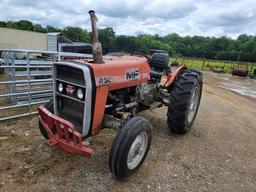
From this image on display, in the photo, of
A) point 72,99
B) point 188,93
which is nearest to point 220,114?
point 188,93

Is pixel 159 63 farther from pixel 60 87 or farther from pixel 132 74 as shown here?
pixel 60 87

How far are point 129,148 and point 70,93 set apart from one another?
1061 mm

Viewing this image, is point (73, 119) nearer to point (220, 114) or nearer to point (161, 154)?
point (161, 154)

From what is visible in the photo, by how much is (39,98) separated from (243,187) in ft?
15.9

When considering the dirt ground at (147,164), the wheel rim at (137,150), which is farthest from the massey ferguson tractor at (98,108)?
the dirt ground at (147,164)

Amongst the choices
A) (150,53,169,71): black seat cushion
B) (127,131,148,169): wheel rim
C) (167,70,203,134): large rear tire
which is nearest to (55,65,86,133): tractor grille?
(127,131,148,169): wheel rim

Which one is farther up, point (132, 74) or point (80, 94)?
point (132, 74)

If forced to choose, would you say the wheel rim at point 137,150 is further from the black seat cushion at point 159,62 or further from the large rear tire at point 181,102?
the black seat cushion at point 159,62

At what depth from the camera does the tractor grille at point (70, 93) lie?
3045mm

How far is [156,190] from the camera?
9.93ft

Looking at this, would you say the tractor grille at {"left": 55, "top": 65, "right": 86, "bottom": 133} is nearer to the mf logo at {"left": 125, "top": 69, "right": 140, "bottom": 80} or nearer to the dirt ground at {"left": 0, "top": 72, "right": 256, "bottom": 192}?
the dirt ground at {"left": 0, "top": 72, "right": 256, "bottom": 192}

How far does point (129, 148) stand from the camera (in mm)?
2900

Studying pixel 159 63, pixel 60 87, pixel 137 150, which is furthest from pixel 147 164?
pixel 159 63

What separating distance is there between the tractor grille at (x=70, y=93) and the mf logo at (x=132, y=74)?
0.79m
